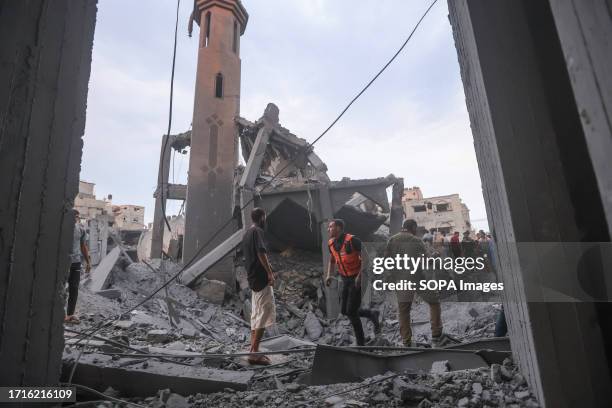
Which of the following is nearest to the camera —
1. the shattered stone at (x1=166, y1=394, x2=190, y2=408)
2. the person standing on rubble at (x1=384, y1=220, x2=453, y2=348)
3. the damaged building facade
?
the shattered stone at (x1=166, y1=394, x2=190, y2=408)

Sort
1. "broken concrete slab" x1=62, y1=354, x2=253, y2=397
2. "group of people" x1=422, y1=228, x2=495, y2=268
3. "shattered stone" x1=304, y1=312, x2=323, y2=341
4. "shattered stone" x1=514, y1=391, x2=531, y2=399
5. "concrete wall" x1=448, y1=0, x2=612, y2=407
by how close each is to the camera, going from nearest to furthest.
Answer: "concrete wall" x1=448, y1=0, x2=612, y2=407 < "shattered stone" x1=514, y1=391, x2=531, y2=399 < "broken concrete slab" x1=62, y1=354, x2=253, y2=397 < "shattered stone" x1=304, y1=312, x2=323, y2=341 < "group of people" x1=422, y1=228, x2=495, y2=268

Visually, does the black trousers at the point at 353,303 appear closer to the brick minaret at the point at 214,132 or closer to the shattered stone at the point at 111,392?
the shattered stone at the point at 111,392

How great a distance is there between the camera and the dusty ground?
197cm

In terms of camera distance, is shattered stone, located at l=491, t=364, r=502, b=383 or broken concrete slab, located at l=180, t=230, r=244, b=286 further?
broken concrete slab, located at l=180, t=230, r=244, b=286

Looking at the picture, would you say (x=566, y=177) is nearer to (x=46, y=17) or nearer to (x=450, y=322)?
(x=46, y=17)

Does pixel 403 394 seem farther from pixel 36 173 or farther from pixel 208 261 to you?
pixel 208 261

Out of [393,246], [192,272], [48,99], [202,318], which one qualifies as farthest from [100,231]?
[48,99]

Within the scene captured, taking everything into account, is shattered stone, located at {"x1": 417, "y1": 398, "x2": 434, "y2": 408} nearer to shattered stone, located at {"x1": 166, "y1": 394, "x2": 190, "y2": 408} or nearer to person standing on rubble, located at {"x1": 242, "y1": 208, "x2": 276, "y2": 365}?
shattered stone, located at {"x1": 166, "y1": 394, "x2": 190, "y2": 408}

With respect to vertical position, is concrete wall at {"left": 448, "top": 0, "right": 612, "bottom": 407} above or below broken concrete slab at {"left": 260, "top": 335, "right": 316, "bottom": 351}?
above

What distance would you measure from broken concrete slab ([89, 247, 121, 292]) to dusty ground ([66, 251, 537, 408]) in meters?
0.29

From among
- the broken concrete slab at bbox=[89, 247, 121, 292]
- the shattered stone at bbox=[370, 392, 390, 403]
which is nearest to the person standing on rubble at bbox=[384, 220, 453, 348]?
the shattered stone at bbox=[370, 392, 390, 403]

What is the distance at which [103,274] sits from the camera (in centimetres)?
840

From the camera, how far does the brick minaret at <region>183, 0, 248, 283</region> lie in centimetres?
1175

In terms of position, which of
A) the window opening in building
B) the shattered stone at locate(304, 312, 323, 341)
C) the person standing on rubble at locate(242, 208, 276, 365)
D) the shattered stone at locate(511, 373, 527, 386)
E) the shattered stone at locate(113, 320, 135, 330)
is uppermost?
the window opening in building
